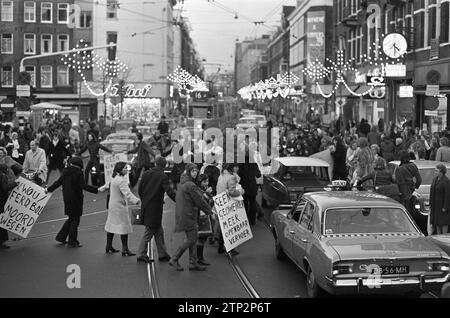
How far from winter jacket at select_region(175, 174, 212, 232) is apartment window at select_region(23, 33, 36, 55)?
53.6m

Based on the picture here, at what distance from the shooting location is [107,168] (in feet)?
70.3

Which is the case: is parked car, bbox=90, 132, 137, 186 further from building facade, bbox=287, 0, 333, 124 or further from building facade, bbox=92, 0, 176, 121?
building facade, bbox=287, 0, 333, 124

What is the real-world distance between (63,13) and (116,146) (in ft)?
132

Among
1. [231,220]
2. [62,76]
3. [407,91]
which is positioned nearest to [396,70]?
[407,91]

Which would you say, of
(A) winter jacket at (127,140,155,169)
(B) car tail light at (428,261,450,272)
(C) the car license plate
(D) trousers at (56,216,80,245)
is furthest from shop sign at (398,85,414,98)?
(C) the car license plate

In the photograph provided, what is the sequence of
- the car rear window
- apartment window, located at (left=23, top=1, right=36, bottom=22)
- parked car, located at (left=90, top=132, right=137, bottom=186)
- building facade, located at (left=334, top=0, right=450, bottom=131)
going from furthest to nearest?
apartment window, located at (left=23, top=1, right=36, bottom=22) < building facade, located at (left=334, top=0, right=450, bottom=131) < parked car, located at (left=90, top=132, right=137, bottom=186) < the car rear window

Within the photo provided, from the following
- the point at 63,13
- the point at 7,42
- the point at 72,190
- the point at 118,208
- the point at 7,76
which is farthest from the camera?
the point at 63,13

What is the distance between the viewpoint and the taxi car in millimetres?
8656

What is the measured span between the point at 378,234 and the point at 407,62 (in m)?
29.4

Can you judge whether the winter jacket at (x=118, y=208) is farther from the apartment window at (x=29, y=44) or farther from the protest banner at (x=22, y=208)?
the apartment window at (x=29, y=44)

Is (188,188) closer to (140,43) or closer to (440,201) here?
(440,201)

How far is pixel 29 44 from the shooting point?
203 ft

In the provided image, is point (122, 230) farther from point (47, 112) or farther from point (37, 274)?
point (47, 112)
